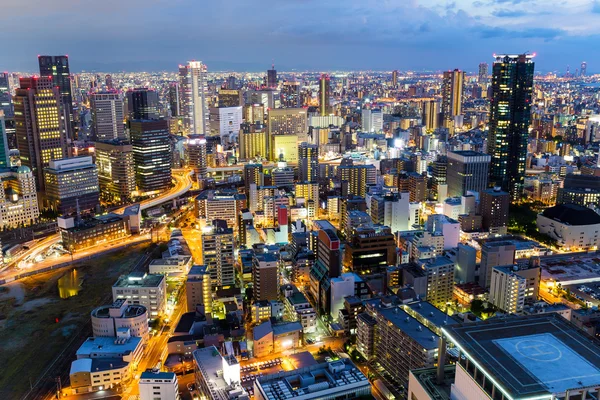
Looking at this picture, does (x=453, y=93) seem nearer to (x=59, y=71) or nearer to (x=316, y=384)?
(x=59, y=71)

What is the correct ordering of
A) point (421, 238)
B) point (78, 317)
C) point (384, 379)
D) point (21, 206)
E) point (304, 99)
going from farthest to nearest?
1. point (304, 99)
2. point (21, 206)
3. point (421, 238)
4. point (78, 317)
5. point (384, 379)

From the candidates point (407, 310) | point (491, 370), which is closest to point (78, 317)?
point (407, 310)

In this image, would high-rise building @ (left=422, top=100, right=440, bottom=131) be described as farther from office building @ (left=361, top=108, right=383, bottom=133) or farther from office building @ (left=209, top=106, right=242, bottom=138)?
office building @ (left=209, top=106, right=242, bottom=138)

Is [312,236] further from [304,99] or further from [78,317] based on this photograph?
[304,99]

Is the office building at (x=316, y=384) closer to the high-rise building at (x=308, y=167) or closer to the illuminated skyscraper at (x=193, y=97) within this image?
the high-rise building at (x=308, y=167)

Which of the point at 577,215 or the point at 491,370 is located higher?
the point at 491,370

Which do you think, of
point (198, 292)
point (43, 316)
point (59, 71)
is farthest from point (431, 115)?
point (43, 316)

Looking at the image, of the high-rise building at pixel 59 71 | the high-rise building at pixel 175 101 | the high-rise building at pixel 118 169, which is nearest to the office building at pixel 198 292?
the high-rise building at pixel 118 169
